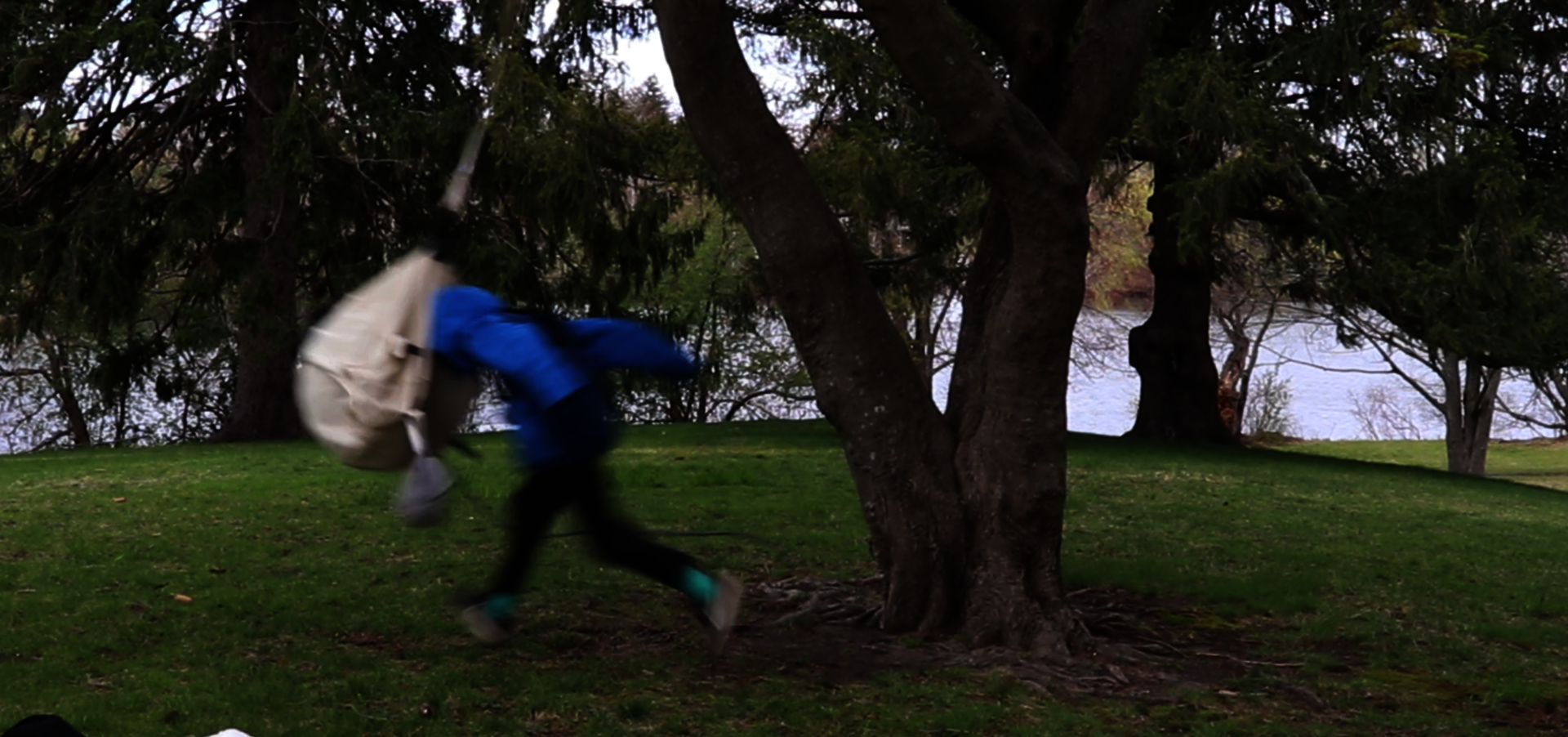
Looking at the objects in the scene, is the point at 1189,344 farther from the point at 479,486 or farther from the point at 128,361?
the point at 128,361

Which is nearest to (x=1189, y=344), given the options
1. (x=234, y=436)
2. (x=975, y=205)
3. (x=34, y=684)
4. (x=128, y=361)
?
(x=975, y=205)

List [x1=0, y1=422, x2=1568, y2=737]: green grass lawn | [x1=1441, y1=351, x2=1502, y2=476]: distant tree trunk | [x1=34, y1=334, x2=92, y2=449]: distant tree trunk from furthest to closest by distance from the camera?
[x1=1441, y1=351, x2=1502, y2=476]: distant tree trunk < [x1=34, y1=334, x2=92, y2=449]: distant tree trunk < [x1=0, y1=422, x2=1568, y2=737]: green grass lawn

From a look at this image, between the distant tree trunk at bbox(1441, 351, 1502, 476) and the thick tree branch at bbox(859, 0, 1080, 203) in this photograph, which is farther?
the distant tree trunk at bbox(1441, 351, 1502, 476)

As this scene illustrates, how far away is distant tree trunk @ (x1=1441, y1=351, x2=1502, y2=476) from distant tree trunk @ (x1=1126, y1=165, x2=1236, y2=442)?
877cm

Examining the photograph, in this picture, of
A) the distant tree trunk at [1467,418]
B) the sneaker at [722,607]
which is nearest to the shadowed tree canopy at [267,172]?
the sneaker at [722,607]

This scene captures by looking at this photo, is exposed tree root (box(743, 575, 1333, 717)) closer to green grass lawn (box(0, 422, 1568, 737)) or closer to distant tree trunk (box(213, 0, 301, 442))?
green grass lawn (box(0, 422, 1568, 737))

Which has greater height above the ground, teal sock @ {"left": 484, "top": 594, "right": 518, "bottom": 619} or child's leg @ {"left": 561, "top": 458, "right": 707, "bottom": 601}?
child's leg @ {"left": 561, "top": 458, "right": 707, "bottom": 601}

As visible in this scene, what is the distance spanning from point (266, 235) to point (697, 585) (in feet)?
53.5

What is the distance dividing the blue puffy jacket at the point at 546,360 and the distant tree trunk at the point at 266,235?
48.7 feet

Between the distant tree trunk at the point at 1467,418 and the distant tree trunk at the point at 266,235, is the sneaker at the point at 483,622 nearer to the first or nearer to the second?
the distant tree trunk at the point at 266,235

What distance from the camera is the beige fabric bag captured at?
185 inches

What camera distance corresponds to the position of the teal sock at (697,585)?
5.27 metres

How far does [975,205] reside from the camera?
16.2 metres

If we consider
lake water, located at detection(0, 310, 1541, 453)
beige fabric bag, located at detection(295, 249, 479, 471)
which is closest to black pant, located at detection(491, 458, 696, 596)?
beige fabric bag, located at detection(295, 249, 479, 471)
